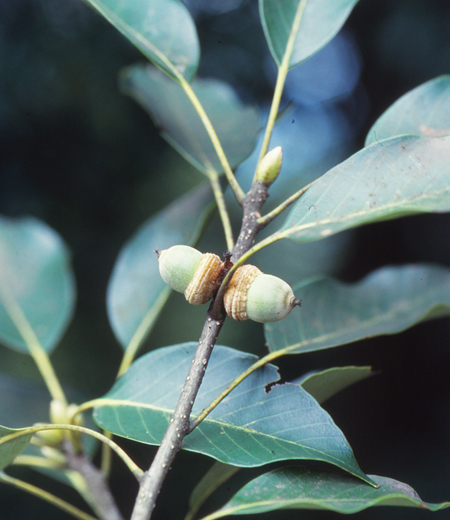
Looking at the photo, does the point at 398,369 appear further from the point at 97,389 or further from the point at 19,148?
the point at 19,148

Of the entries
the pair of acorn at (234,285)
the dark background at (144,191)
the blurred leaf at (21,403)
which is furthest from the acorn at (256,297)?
the dark background at (144,191)

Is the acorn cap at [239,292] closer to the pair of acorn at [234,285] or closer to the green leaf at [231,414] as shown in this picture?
the pair of acorn at [234,285]

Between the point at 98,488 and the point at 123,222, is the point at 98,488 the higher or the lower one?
the lower one

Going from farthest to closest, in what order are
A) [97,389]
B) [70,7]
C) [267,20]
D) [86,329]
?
[70,7] → [86,329] → [97,389] → [267,20]

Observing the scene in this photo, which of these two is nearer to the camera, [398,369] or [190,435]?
[190,435]

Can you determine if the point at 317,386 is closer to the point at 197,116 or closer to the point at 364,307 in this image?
the point at 364,307

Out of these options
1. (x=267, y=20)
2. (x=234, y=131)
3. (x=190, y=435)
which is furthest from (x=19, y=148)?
(x=190, y=435)

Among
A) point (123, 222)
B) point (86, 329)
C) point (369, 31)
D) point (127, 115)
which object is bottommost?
point (86, 329)
